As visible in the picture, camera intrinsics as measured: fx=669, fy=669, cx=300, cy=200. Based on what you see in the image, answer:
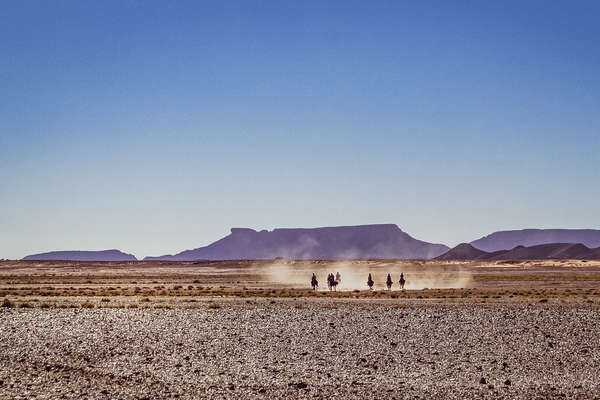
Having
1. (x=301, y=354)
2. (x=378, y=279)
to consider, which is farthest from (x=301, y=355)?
(x=378, y=279)

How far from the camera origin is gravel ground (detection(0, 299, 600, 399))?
1589 centimetres

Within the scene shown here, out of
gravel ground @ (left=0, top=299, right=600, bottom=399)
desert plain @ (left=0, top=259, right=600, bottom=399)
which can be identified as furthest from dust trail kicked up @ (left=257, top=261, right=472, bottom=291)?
gravel ground @ (left=0, top=299, right=600, bottom=399)

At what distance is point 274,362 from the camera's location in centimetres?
1945

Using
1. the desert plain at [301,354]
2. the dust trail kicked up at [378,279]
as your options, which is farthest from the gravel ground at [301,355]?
the dust trail kicked up at [378,279]

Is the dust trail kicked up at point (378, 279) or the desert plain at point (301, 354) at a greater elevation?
the dust trail kicked up at point (378, 279)

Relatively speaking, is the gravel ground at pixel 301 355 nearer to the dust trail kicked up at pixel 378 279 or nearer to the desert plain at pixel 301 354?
the desert plain at pixel 301 354

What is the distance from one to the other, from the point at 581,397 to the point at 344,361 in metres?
6.80

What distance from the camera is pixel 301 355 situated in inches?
811

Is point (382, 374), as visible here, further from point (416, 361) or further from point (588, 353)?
point (588, 353)

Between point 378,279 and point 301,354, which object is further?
point 378,279

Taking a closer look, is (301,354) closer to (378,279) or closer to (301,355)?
(301,355)

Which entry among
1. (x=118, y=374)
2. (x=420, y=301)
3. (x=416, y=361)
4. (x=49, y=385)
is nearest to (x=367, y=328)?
(x=416, y=361)

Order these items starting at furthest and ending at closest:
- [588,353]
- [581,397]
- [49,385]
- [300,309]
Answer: [300,309]
[588,353]
[49,385]
[581,397]

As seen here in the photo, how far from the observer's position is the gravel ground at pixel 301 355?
15.9 meters
